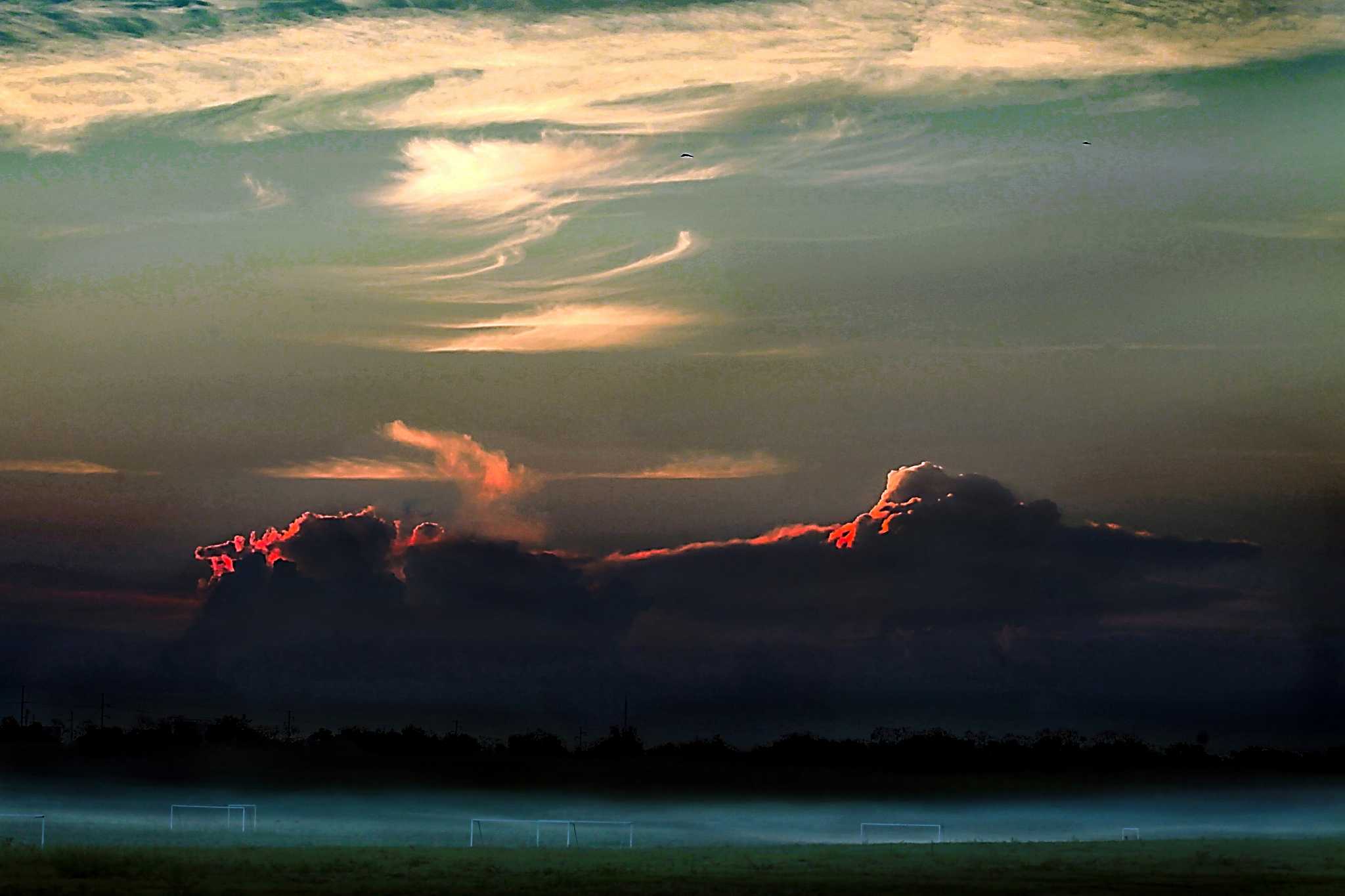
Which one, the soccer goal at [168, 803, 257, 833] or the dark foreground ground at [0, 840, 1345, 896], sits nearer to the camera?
the dark foreground ground at [0, 840, 1345, 896]

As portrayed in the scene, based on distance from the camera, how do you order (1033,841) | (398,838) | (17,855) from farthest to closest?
(398,838), (1033,841), (17,855)

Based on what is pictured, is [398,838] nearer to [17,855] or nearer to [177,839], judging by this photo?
[177,839]

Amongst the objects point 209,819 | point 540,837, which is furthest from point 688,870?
point 209,819

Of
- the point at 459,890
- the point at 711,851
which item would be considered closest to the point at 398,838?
the point at 711,851

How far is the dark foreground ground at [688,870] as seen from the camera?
162 ft

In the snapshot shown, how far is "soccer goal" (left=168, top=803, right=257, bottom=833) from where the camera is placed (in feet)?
326

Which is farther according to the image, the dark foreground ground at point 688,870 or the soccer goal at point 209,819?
the soccer goal at point 209,819

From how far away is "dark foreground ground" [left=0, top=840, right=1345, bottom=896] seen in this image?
49312mm

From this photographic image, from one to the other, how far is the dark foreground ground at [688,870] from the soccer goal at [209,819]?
635 inches

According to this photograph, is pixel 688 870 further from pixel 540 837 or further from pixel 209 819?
pixel 209 819

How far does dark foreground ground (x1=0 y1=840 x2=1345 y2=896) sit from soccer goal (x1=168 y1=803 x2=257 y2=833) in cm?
1614

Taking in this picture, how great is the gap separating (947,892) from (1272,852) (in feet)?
79.0

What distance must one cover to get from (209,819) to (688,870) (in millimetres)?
113469

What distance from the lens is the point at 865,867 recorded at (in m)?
58.7
